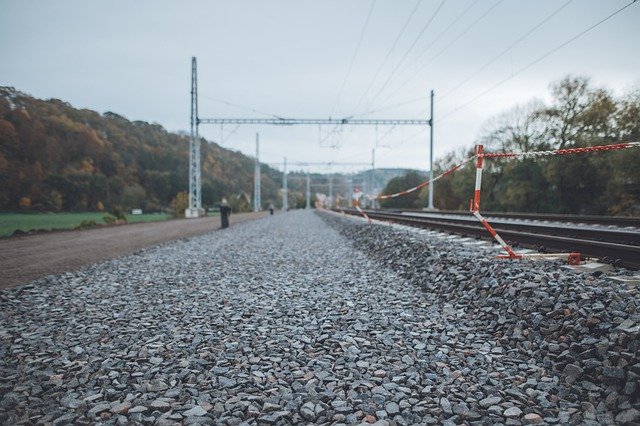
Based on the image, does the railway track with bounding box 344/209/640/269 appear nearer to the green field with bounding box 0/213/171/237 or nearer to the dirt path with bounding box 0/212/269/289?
the dirt path with bounding box 0/212/269/289

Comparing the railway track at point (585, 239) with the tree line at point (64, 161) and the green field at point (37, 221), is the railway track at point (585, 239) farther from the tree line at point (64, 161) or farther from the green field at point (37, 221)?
Result: the green field at point (37, 221)

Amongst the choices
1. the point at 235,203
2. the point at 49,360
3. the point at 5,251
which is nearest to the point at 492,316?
the point at 49,360

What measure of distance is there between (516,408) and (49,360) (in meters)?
4.01

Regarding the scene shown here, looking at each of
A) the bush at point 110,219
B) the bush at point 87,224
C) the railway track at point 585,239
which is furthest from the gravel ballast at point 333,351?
the bush at point 110,219

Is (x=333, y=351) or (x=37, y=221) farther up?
(x=37, y=221)

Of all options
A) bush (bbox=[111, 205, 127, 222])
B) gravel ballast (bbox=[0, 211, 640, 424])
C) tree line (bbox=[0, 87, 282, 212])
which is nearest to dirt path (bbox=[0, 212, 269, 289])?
tree line (bbox=[0, 87, 282, 212])

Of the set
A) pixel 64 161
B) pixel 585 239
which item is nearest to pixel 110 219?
pixel 64 161

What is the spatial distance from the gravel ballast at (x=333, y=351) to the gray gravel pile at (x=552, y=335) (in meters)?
0.01

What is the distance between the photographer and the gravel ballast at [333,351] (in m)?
2.53

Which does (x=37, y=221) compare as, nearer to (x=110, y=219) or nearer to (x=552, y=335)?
(x=110, y=219)

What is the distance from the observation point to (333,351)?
346 centimetres

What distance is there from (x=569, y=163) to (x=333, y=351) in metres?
30.2

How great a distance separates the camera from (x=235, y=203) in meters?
42.8

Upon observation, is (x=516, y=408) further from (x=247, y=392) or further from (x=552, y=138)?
(x=552, y=138)
